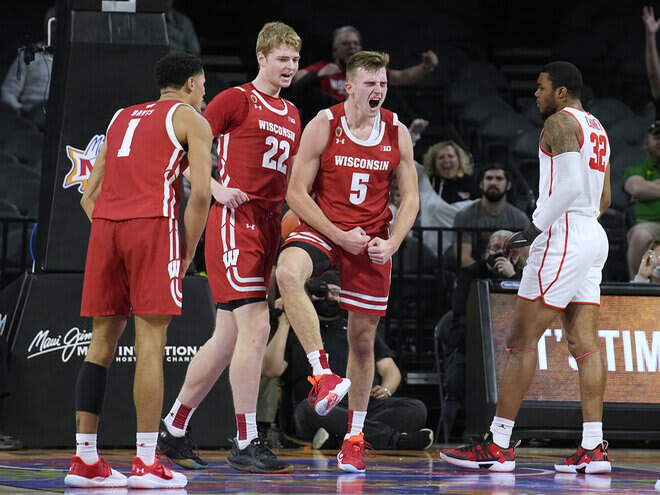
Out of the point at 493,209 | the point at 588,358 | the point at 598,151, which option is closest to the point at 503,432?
the point at 588,358

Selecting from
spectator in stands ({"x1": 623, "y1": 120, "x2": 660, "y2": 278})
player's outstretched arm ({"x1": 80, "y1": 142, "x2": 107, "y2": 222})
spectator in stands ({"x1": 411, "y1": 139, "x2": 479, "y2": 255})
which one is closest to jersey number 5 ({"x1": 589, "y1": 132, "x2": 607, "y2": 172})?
player's outstretched arm ({"x1": 80, "y1": 142, "x2": 107, "y2": 222})

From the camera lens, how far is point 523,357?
19.2 ft

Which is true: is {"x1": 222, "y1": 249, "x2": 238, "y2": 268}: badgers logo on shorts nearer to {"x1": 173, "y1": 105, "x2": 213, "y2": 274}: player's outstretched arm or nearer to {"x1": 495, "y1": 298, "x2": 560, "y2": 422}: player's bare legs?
{"x1": 173, "y1": 105, "x2": 213, "y2": 274}: player's outstretched arm

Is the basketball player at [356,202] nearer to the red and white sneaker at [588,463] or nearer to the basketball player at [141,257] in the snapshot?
the basketball player at [141,257]

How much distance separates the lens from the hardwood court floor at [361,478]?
4.58 m

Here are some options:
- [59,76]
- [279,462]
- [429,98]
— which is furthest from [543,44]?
[279,462]

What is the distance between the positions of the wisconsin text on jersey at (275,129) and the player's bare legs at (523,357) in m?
1.62

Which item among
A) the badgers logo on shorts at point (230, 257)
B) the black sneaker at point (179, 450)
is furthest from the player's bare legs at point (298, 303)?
the black sneaker at point (179, 450)

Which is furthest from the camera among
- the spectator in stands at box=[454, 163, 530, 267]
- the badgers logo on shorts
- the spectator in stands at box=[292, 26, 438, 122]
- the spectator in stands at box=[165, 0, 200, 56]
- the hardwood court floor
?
the spectator in stands at box=[165, 0, 200, 56]

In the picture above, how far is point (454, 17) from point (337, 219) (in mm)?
10389

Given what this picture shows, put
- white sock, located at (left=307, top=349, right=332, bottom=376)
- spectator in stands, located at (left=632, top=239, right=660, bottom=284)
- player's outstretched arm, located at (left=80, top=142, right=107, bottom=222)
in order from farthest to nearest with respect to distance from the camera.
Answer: spectator in stands, located at (left=632, top=239, right=660, bottom=284) < white sock, located at (left=307, top=349, right=332, bottom=376) < player's outstretched arm, located at (left=80, top=142, right=107, bottom=222)

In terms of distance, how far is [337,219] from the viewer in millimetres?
5711

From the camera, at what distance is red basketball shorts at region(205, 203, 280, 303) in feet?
18.2

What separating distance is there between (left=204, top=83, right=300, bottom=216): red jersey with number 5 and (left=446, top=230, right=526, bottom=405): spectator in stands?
2467mm
